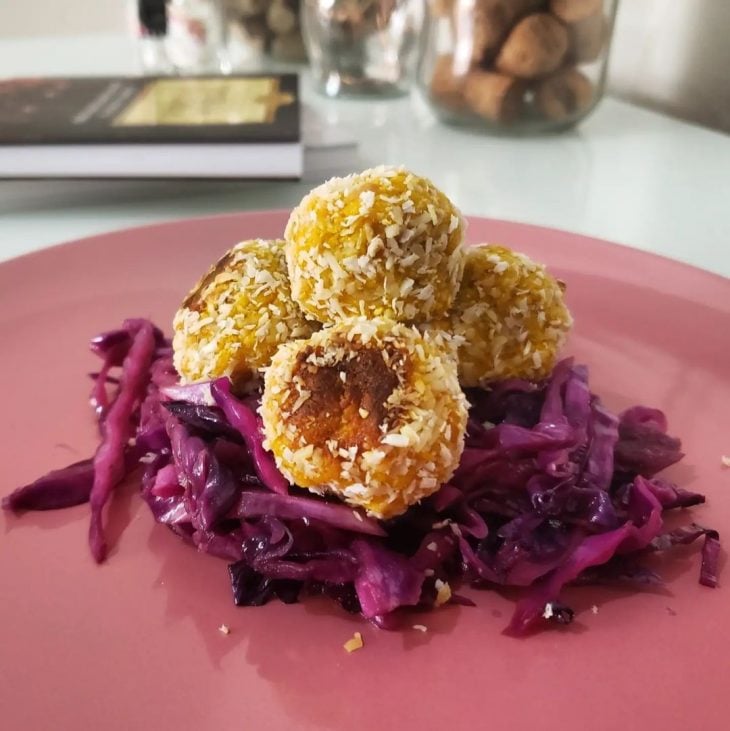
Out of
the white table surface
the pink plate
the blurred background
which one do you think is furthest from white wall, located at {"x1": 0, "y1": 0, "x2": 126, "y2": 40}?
the pink plate

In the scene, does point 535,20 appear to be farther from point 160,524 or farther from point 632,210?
point 160,524

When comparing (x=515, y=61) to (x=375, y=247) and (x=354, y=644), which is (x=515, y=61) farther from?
(x=354, y=644)

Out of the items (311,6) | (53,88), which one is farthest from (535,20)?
(53,88)

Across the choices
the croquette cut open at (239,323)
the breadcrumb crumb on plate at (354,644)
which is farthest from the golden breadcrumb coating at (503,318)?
the breadcrumb crumb on plate at (354,644)

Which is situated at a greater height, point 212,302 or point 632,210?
point 212,302

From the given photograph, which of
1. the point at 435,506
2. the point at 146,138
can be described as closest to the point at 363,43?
the point at 146,138

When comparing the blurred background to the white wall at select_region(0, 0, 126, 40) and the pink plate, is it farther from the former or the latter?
the white wall at select_region(0, 0, 126, 40)
